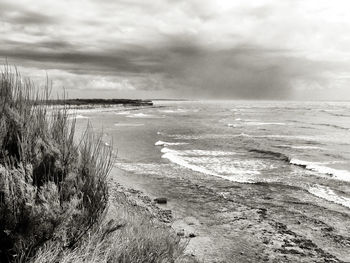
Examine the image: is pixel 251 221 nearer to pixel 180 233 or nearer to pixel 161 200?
pixel 180 233

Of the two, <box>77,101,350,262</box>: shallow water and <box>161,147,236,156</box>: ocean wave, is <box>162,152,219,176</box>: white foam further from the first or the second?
<box>161,147,236,156</box>: ocean wave

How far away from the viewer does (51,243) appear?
4.19 m

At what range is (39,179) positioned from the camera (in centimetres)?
449

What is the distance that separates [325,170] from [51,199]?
585 inches

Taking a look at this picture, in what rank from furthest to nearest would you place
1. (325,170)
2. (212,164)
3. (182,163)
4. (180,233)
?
1. (182,163)
2. (212,164)
3. (325,170)
4. (180,233)

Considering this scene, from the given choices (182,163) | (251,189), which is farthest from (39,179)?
(182,163)

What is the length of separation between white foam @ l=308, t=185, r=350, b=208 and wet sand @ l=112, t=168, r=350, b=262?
15.5 inches

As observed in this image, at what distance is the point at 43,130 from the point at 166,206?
654 cm

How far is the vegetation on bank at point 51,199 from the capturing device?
3.98 meters

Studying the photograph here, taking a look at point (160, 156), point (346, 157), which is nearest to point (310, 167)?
point (346, 157)

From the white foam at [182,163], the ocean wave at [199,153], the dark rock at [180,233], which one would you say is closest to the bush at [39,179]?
the dark rock at [180,233]

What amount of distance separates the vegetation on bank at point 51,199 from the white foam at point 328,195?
8.08 metres

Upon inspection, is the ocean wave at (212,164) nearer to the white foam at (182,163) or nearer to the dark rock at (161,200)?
the white foam at (182,163)

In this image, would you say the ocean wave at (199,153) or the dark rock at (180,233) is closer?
the dark rock at (180,233)
